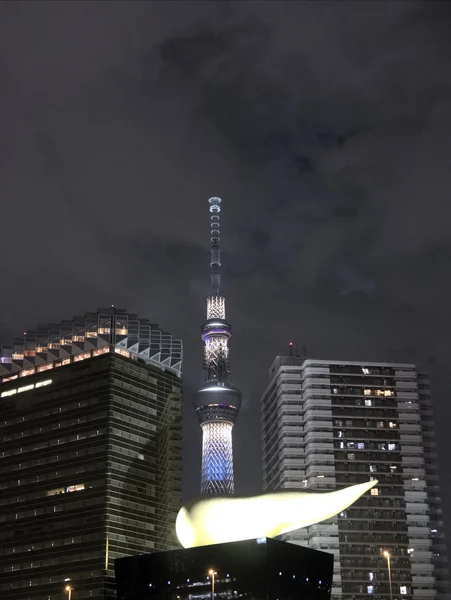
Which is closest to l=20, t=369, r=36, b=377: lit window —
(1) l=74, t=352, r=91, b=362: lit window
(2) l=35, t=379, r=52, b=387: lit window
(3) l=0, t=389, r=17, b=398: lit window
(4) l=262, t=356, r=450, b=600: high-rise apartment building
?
(3) l=0, t=389, r=17, b=398: lit window

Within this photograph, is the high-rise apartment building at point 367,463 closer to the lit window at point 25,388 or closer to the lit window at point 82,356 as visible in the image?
the lit window at point 82,356

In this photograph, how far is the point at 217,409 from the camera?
19300cm

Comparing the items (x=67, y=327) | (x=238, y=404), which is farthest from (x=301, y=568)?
(x=238, y=404)

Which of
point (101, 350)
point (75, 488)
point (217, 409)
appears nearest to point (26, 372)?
point (101, 350)

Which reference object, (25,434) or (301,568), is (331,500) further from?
(25,434)

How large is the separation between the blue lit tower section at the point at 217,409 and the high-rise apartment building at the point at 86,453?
26.6 m

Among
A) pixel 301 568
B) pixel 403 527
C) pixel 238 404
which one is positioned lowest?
pixel 301 568

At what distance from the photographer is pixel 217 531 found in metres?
109

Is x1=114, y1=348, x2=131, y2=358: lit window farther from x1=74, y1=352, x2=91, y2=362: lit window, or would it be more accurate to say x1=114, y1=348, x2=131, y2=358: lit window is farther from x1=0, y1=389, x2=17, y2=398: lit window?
x1=0, y1=389, x2=17, y2=398: lit window

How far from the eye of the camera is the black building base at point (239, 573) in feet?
359

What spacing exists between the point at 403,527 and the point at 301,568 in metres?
69.7

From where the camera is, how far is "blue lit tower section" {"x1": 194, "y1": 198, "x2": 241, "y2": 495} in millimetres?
183250

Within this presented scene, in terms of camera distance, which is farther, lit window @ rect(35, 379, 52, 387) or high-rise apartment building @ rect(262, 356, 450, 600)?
high-rise apartment building @ rect(262, 356, 450, 600)

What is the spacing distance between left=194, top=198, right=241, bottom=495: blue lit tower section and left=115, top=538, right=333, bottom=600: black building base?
199 ft
